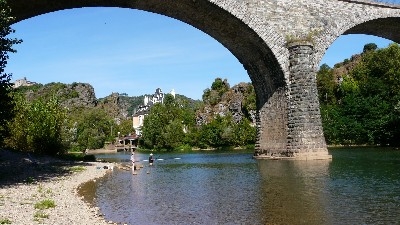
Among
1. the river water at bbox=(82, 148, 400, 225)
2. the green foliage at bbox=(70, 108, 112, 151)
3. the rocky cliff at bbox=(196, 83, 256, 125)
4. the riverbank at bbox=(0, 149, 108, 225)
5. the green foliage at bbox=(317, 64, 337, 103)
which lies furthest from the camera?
the green foliage at bbox=(70, 108, 112, 151)

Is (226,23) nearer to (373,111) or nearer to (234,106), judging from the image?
(373,111)

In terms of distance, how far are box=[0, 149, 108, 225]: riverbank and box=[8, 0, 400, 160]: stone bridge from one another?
30.4ft

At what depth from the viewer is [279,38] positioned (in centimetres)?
2400

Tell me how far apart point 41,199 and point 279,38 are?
1674cm

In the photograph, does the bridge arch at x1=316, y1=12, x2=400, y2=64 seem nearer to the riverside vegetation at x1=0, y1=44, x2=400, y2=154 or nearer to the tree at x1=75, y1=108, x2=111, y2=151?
the riverside vegetation at x1=0, y1=44, x2=400, y2=154

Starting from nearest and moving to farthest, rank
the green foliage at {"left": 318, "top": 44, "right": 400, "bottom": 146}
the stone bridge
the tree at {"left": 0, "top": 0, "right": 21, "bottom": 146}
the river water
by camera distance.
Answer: the river water < the tree at {"left": 0, "top": 0, "right": 21, "bottom": 146} < the stone bridge < the green foliage at {"left": 318, "top": 44, "right": 400, "bottom": 146}

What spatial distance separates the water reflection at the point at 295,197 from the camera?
834 centimetres

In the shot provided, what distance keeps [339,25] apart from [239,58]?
6176 millimetres

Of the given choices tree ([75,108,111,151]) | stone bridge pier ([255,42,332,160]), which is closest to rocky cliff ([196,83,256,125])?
→ tree ([75,108,111,151])

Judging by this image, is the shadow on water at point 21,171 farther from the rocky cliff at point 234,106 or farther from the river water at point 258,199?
the rocky cliff at point 234,106

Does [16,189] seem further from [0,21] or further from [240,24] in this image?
[240,24]

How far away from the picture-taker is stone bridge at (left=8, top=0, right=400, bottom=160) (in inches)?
899

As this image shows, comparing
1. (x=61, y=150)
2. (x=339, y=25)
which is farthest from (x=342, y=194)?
(x=61, y=150)

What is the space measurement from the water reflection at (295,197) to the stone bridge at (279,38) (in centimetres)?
693
